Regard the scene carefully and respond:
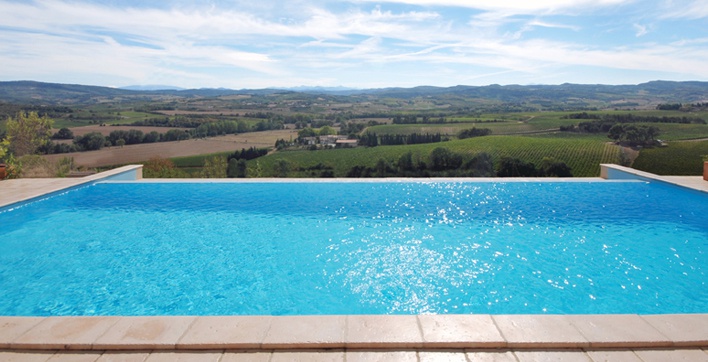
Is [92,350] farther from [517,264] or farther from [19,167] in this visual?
[19,167]

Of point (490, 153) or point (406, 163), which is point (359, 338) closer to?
point (406, 163)

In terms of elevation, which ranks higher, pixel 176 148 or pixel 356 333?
pixel 356 333

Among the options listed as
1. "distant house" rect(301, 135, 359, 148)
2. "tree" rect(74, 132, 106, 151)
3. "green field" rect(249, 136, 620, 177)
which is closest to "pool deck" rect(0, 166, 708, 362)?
"green field" rect(249, 136, 620, 177)

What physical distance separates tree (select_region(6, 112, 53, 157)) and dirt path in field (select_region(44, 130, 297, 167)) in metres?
2.71

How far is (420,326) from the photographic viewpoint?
8.32 feet

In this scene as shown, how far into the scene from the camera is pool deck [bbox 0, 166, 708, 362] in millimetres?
2262

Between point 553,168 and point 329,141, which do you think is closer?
point 553,168

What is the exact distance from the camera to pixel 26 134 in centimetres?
1820

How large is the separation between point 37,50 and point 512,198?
57.4ft

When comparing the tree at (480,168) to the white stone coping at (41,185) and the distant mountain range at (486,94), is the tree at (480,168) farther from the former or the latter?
the distant mountain range at (486,94)

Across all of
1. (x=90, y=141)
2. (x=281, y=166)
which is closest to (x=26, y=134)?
(x=90, y=141)

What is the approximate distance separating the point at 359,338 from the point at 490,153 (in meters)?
27.4

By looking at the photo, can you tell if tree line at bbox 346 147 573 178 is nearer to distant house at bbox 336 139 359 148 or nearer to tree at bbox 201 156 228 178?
distant house at bbox 336 139 359 148

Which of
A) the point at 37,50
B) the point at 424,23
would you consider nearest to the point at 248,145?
the point at 37,50
